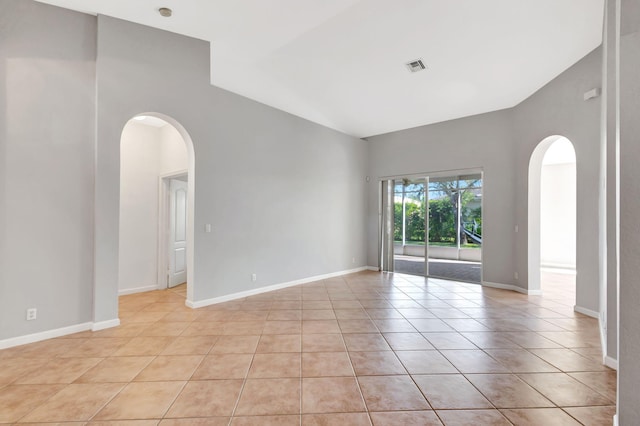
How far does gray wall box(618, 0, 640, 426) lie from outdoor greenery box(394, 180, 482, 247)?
4.79 m

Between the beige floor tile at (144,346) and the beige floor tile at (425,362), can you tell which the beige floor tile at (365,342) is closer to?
the beige floor tile at (425,362)

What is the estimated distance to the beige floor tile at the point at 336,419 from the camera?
1.84m

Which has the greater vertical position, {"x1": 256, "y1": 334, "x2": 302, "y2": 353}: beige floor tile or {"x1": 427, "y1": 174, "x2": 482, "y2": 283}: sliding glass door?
{"x1": 427, "y1": 174, "x2": 482, "y2": 283}: sliding glass door

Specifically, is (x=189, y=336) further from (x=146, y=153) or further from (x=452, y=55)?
(x=452, y=55)

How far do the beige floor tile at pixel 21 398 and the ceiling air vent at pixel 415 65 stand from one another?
5.20 meters

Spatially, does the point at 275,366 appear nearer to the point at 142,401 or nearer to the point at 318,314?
the point at 142,401

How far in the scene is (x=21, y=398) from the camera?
2.07m

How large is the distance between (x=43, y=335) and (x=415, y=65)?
5.65 m

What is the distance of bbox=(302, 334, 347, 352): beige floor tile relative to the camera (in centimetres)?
291

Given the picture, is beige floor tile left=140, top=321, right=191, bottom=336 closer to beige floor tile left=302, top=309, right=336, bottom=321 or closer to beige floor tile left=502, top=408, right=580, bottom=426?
beige floor tile left=302, top=309, right=336, bottom=321

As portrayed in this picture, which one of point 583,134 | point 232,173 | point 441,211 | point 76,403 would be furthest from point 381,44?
point 76,403

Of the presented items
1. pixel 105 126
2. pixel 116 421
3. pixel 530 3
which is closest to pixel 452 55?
pixel 530 3

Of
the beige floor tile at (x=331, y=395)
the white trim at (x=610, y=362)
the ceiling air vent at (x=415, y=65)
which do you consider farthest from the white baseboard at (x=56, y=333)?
the ceiling air vent at (x=415, y=65)

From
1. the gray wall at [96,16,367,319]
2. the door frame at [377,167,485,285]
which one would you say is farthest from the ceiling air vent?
the door frame at [377,167,485,285]
